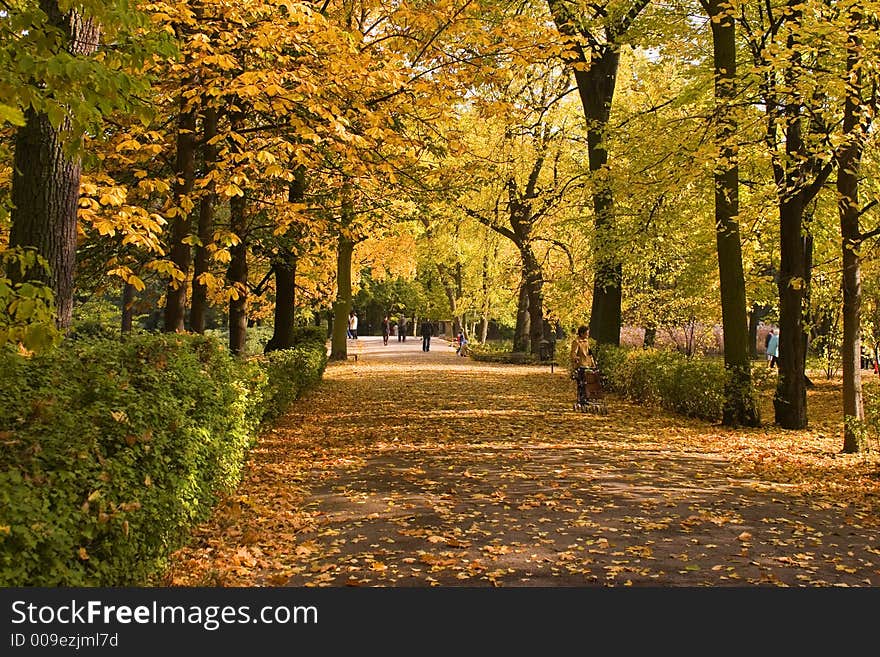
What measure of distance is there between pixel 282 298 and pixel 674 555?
14.9 metres

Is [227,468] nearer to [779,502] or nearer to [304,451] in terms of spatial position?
[304,451]

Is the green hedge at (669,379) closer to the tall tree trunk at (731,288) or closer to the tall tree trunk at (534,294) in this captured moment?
the tall tree trunk at (731,288)

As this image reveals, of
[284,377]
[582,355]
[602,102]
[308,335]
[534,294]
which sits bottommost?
[284,377]

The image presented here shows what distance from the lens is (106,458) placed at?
4559 millimetres

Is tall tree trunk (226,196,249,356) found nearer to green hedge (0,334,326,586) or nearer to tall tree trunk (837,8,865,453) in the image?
green hedge (0,334,326,586)

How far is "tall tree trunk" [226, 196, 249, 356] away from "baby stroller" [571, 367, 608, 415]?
6.58m

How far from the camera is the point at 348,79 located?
9586mm

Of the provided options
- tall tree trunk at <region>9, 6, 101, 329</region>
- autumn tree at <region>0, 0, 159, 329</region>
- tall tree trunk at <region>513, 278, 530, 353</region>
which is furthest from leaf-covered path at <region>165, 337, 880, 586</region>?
tall tree trunk at <region>513, 278, 530, 353</region>

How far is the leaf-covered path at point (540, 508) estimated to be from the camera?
5.84 meters

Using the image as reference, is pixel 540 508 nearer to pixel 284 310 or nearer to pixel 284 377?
pixel 284 377

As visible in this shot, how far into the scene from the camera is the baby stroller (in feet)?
52.4

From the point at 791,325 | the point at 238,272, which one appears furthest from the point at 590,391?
the point at 238,272

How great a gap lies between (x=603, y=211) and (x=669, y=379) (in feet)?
12.8

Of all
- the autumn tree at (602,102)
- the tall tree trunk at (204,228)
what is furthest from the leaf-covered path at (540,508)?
the autumn tree at (602,102)
